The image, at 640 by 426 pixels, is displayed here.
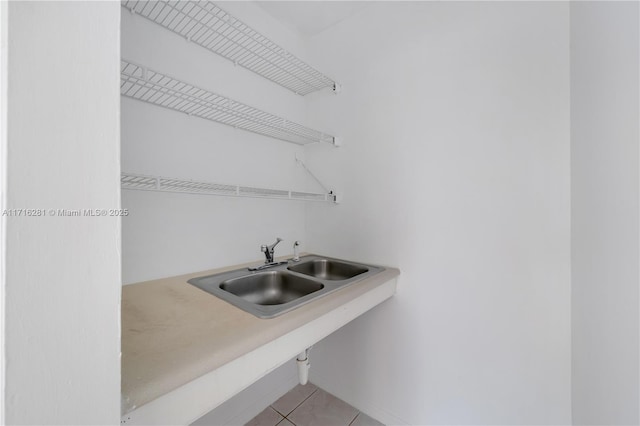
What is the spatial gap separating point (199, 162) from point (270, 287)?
818 mm

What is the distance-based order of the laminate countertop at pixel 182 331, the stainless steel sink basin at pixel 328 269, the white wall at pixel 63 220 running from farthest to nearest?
the stainless steel sink basin at pixel 328 269
the laminate countertop at pixel 182 331
the white wall at pixel 63 220

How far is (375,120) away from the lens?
155 cm

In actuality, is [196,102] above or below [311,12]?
below

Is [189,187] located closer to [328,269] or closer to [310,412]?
[328,269]

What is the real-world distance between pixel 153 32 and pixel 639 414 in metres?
2.13

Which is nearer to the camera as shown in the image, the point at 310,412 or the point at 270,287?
the point at 270,287

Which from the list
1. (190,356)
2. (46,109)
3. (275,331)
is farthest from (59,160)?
(275,331)

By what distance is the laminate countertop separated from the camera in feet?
1.84

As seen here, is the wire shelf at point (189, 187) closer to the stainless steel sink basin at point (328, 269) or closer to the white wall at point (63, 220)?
the stainless steel sink basin at point (328, 269)

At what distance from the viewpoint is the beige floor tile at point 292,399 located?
1.61 metres

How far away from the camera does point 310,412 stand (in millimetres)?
1575

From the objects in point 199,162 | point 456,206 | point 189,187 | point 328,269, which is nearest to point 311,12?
point 199,162

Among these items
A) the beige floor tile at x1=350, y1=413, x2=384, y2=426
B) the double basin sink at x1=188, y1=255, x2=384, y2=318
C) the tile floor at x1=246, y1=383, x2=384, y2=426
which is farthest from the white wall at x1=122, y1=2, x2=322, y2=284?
the beige floor tile at x1=350, y1=413, x2=384, y2=426

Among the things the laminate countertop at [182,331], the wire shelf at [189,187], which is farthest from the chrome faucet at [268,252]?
the laminate countertop at [182,331]
